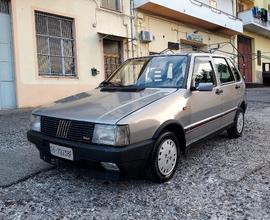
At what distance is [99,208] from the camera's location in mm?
3428

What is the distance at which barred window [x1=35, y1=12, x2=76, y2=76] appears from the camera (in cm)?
1129

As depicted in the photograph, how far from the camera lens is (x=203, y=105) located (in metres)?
4.86

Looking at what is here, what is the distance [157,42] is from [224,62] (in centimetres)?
1099

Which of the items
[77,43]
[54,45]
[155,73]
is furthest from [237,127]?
[77,43]

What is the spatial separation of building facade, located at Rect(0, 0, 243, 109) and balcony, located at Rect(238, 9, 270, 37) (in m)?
7.73

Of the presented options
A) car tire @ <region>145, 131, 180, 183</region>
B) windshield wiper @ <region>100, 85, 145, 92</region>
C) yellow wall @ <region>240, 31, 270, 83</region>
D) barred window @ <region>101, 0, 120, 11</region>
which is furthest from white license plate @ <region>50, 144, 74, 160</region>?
yellow wall @ <region>240, 31, 270, 83</region>

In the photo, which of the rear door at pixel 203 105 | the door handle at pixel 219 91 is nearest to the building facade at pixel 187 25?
the door handle at pixel 219 91

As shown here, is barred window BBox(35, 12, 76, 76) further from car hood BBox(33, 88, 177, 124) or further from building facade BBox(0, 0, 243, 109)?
car hood BBox(33, 88, 177, 124)

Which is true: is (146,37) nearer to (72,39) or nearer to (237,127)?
(72,39)

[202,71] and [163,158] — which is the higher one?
[202,71]

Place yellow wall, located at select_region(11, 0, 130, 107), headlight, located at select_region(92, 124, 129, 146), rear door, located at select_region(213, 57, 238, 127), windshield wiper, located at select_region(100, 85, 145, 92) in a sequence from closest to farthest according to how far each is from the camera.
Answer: headlight, located at select_region(92, 124, 129, 146) → windshield wiper, located at select_region(100, 85, 145, 92) → rear door, located at select_region(213, 57, 238, 127) → yellow wall, located at select_region(11, 0, 130, 107)

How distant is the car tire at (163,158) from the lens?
12.5 ft

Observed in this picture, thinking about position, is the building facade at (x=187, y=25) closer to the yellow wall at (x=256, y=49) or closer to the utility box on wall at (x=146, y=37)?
the utility box on wall at (x=146, y=37)

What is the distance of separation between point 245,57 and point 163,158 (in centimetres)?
2509
